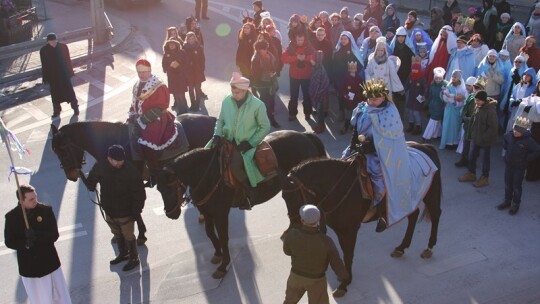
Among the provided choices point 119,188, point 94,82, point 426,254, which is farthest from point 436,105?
point 94,82

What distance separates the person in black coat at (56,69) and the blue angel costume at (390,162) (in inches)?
313

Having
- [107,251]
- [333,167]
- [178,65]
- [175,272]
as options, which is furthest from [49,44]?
[333,167]

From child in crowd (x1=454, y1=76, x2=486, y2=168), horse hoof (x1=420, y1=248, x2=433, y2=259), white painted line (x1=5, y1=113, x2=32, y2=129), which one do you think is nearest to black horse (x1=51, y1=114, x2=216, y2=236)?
horse hoof (x1=420, y1=248, x2=433, y2=259)

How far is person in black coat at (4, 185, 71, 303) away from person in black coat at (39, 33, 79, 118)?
720 centimetres

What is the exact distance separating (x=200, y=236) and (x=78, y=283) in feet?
6.19

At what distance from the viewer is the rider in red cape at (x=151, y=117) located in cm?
887

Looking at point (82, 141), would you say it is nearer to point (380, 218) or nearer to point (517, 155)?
point (380, 218)

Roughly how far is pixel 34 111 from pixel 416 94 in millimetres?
8575

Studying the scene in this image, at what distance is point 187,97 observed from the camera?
15133 mm

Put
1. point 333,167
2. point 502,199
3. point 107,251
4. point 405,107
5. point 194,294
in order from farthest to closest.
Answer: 1. point 405,107
2. point 502,199
3. point 107,251
4. point 194,294
5. point 333,167

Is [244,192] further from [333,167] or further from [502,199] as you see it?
[502,199]

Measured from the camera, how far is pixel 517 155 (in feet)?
30.7

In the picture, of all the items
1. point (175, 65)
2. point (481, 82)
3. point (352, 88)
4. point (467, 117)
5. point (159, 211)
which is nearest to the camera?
point (159, 211)

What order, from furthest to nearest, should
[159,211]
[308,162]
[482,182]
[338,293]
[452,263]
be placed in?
[482,182], [159,211], [452,263], [338,293], [308,162]
